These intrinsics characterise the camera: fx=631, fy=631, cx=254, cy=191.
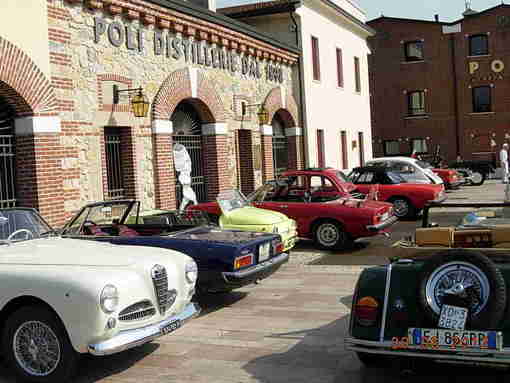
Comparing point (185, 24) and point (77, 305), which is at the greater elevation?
point (185, 24)

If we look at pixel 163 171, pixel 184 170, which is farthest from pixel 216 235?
pixel 184 170

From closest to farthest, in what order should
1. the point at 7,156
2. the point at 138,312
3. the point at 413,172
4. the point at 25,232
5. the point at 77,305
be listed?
the point at 77,305
the point at 138,312
the point at 25,232
the point at 7,156
the point at 413,172

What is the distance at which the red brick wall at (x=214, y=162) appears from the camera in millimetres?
15922

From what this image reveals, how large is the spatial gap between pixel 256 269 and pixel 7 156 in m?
5.15

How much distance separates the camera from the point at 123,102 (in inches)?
490

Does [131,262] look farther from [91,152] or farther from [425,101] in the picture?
[425,101]

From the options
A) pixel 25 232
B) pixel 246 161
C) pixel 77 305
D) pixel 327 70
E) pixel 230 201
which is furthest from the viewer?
pixel 327 70

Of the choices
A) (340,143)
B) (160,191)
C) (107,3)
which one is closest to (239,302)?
(160,191)

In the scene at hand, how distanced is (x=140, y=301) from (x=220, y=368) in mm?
937

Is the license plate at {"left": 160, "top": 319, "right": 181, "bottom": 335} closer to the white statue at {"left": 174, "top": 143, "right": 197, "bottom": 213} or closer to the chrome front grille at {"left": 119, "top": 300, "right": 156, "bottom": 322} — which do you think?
the chrome front grille at {"left": 119, "top": 300, "right": 156, "bottom": 322}

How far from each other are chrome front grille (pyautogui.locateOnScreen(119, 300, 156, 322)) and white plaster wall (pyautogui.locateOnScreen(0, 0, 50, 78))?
248 inches

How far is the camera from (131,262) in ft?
17.9

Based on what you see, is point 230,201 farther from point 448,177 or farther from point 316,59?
point 448,177

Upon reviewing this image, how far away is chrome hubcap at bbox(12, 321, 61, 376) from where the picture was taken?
513 centimetres
